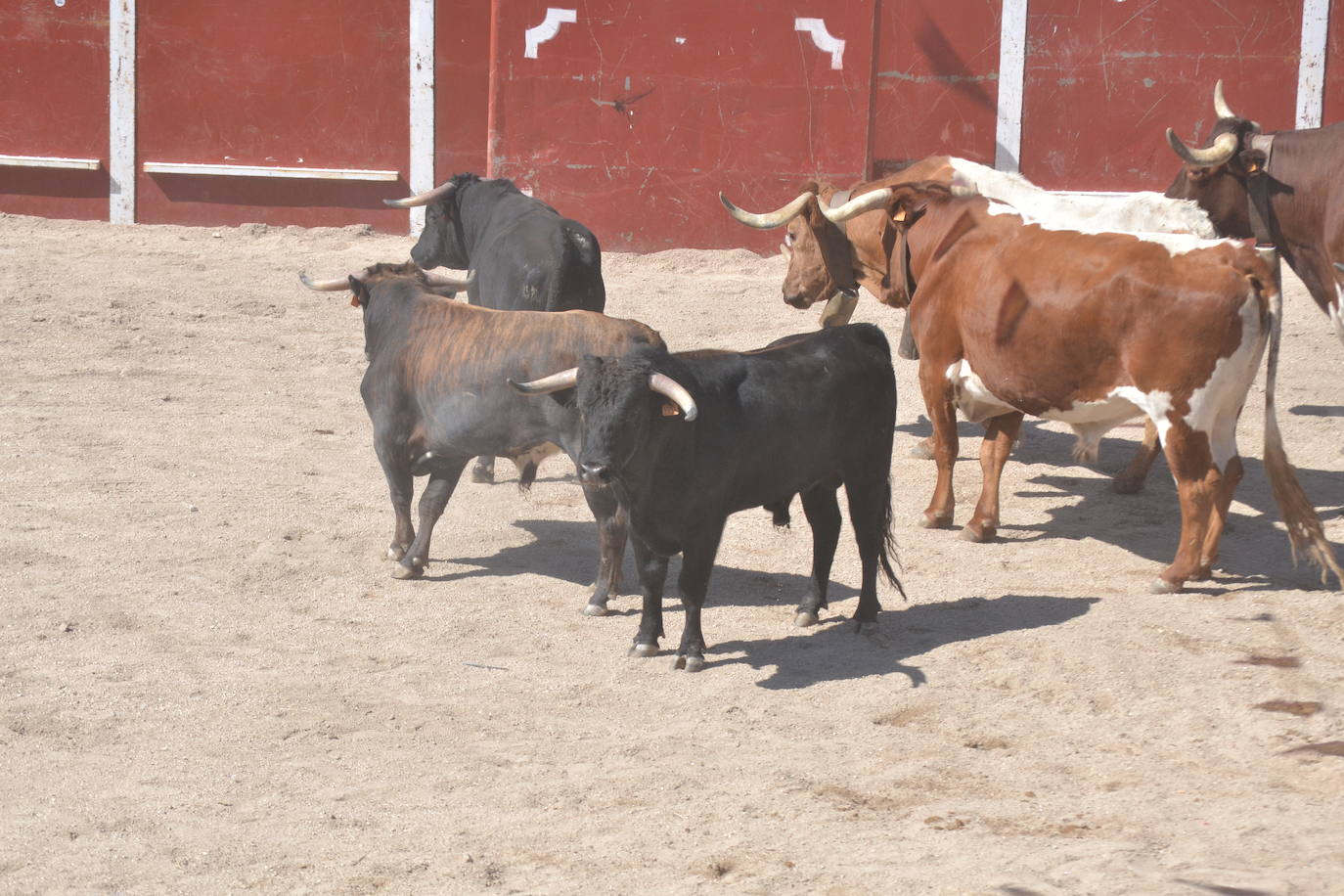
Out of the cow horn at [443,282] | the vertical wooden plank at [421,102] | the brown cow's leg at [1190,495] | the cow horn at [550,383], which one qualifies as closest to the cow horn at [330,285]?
the cow horn at [443,282]

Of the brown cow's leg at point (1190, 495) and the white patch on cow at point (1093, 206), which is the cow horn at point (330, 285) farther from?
the brown cow's leg at point (1190, 495)

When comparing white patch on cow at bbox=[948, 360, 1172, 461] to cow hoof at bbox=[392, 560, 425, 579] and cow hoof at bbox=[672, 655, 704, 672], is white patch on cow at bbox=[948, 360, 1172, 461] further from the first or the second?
cow hoof at bbox=[392, 560, 425, 579]

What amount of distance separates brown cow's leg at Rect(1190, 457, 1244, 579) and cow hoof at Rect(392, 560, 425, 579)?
3.14 m

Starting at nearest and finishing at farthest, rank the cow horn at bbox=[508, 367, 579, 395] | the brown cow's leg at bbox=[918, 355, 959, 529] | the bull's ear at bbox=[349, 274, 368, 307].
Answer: the cow horn at bbox=[508, 367, 579, 395]
the bull's ear at bbox=[349, 274, 368, 307]
the brown cow's leg at bbox=[918, 355, 959, 529]

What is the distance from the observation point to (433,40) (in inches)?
579

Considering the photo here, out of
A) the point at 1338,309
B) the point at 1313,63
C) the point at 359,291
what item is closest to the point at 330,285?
the point at 359,291

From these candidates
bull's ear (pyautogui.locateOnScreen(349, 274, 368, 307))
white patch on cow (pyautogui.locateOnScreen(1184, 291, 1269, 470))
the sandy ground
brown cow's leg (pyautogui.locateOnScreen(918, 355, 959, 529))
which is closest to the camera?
the sandy ground

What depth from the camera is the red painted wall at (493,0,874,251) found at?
14.0m

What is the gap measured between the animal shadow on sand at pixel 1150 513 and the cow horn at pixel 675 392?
2.47 m

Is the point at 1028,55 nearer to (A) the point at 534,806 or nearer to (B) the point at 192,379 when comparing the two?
(B) the point at 192,379

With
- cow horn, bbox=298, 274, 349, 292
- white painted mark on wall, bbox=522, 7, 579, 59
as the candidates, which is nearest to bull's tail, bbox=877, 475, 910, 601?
cow horn, bbox=298, 274, 349, 292

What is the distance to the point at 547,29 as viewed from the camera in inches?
555

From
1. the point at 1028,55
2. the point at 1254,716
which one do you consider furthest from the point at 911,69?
the point at 1254,716

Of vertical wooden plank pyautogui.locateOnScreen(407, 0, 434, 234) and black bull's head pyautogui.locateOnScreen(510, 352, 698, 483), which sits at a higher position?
vertical wooden plank pyautogui.locateOnScreen(407, 0, 434, 234)
